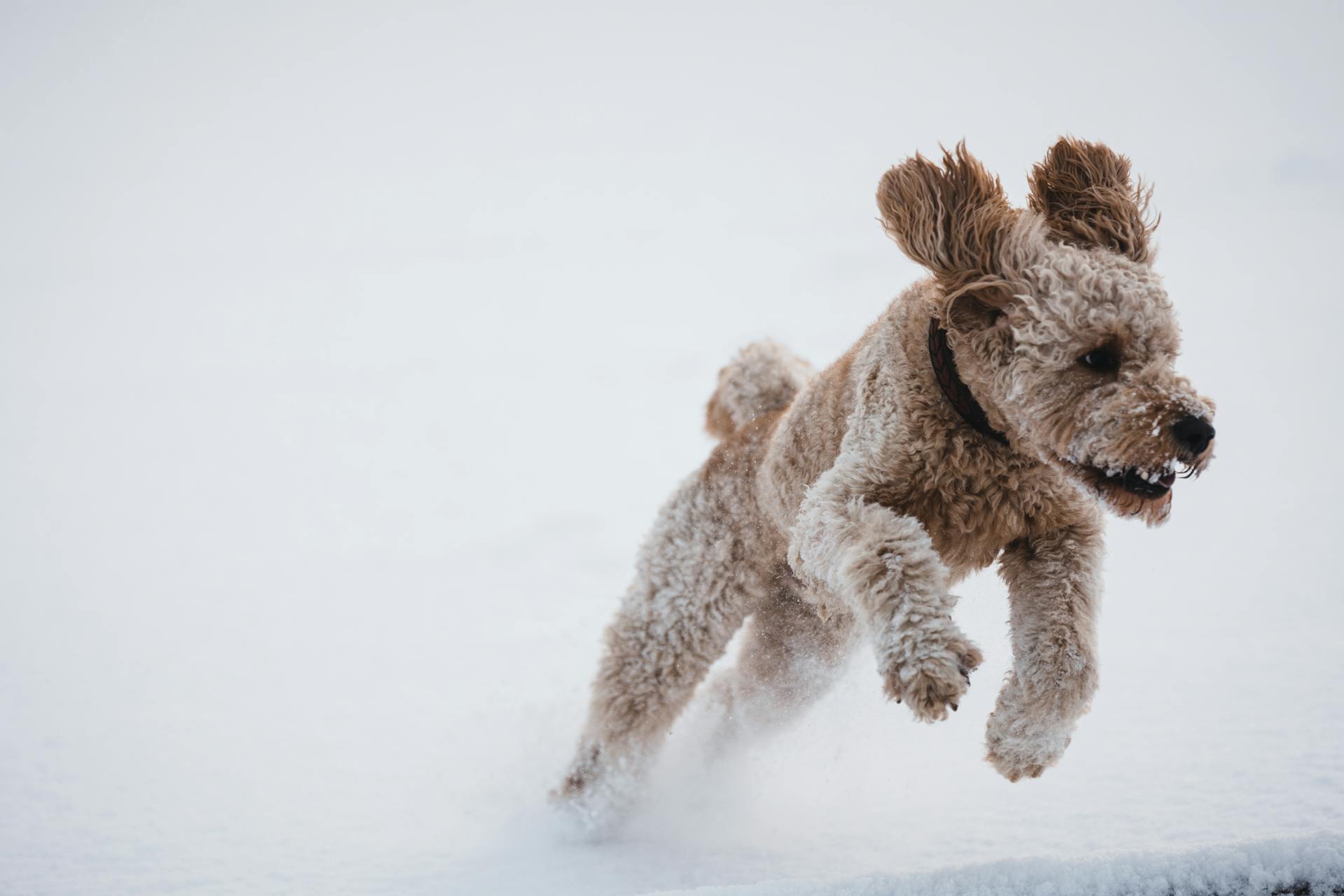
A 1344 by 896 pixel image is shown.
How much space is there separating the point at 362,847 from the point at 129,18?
76.0 m

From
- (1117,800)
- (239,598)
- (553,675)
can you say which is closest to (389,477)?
(239,598)

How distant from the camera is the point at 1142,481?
2.22m

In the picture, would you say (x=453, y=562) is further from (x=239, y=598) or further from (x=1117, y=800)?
(x=1117, y=800)

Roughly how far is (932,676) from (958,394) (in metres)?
0.92

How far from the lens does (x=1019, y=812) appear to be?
3.45 meters

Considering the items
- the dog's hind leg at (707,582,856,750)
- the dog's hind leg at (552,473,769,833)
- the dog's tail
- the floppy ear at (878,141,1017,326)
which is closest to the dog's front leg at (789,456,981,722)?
the floppy ear at (878,141,1017,326)

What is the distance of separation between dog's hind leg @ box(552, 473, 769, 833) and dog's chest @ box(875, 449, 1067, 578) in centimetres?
103

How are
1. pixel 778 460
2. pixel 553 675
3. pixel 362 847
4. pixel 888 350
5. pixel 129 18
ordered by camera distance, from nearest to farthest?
pixel 888 350 → pixel 778 460 → pixel 362 847 → pixel 553 675 → pixel 129 18

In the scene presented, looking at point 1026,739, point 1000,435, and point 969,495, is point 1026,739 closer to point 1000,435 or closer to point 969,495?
point 969,495

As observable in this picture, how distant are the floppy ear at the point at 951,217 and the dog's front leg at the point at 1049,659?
84 centimetres

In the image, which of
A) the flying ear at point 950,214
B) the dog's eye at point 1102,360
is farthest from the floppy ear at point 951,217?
the dog's eye at point 1102,360

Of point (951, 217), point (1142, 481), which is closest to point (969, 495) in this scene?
point (1142, 481)

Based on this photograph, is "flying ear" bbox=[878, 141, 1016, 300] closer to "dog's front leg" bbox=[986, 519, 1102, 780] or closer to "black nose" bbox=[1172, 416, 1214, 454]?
"black nose" bbox=[1172, 416, 1214, 454]

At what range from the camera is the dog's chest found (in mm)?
2559
